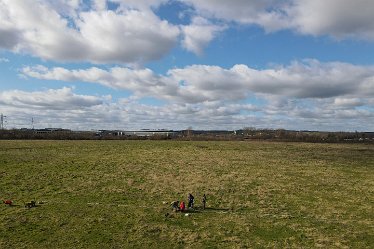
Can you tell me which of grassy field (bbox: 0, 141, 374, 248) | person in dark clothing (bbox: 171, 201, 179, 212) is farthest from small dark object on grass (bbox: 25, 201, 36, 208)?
person in dark clothing (bbox: 171, 201, 179, 212)

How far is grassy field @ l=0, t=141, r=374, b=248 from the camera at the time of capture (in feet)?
87.9

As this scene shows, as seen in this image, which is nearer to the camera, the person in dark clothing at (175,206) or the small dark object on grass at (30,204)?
the person in dark clothing at (175,206)

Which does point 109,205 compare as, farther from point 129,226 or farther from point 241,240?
point 241,240

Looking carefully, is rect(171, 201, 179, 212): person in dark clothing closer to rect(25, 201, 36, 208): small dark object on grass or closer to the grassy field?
the grassy field

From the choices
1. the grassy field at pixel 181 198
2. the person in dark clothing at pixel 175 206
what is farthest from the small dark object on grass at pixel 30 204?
the person in dark clothing at pixel 175 206

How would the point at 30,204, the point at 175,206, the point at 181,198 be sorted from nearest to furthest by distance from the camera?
the point at 175,206
the point at 30,204
the point at 181,198

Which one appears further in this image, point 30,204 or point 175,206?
point 30,204

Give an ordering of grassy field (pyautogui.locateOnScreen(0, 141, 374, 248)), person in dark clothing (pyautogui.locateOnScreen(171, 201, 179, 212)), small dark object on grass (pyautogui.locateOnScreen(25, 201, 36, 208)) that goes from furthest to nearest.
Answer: small dark object on grass (pyautogui.locateOnScreen(25, 201, 36, 208))
person in dark clothing (pyautogui.locateOnScreen(171, 201, 179, 212))
grassy field (pyautogui.locateOnScreen(0, 141, 374, 248))

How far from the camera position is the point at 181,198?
37031 millimetres

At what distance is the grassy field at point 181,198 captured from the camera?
26.8 meters

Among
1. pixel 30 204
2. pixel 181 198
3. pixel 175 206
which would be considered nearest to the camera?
pixel 175 206

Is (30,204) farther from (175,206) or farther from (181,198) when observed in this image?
(181,198)

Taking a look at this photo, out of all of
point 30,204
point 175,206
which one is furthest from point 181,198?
point 30,204

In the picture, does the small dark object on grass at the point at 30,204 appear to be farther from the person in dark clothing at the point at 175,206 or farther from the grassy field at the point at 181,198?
the person in dark clothing at the point at 175,206
